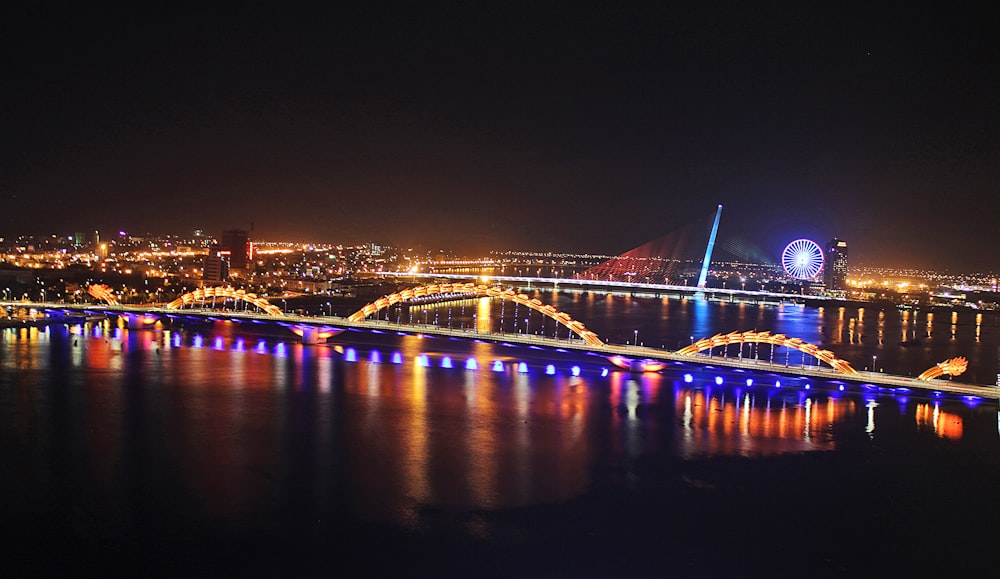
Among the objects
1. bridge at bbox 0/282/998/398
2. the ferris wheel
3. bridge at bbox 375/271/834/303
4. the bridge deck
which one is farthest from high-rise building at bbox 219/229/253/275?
the ferris wheel

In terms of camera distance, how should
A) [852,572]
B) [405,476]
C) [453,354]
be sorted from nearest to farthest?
[852,572] → [405,476] → [453,354]

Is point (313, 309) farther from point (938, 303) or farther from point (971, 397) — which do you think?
point (938, 303)

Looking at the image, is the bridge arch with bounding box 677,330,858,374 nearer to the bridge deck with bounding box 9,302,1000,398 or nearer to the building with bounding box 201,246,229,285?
the bridge deck with bounding box 9,302,1000,398

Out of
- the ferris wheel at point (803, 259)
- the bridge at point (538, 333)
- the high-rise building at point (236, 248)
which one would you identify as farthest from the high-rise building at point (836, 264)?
the high-rise building at point (236, 248)

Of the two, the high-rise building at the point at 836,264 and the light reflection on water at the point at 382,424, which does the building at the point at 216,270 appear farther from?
the high-rise building at the point at 836,264

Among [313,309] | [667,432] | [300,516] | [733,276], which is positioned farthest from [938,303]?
[300,516]
